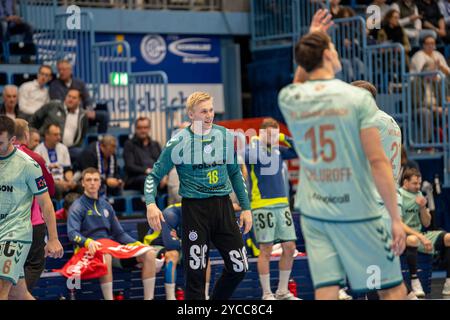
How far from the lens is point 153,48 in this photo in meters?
20.4

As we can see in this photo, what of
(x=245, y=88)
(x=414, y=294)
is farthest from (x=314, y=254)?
(x=245, y=88)

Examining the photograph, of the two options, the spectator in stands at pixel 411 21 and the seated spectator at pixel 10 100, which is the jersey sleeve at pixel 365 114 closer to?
the seated spectator at pixel 10 100

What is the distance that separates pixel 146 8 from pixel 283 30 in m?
2.63

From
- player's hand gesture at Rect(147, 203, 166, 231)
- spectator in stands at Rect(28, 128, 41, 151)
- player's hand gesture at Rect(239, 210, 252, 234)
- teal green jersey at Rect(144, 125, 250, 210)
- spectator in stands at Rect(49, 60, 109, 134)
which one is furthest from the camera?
spectator in stands at Rect(49, 60, 109, 134)

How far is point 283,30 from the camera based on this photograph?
2008 centimetres

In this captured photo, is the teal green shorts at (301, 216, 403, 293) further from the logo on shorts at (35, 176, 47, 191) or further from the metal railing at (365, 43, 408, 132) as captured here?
the metal railing at (365, 43, 408, 132)

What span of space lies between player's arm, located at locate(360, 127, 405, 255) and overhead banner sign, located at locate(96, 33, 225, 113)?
13.6m

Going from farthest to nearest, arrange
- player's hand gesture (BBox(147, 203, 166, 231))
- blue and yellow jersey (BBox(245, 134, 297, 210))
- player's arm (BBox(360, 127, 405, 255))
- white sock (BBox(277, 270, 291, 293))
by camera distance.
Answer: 1. blue and yellow jersey (BBox(245, 134, 297, 210))
2. white sock (BBox(277, 270, 291, 293))
3. player's hand gesture (BBox(147, 203, 166, 231))
4. player's arm (BBox(360, 127, 405, 255))

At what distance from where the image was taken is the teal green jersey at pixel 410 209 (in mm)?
13180

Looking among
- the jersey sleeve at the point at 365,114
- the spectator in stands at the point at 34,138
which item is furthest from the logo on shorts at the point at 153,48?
the jersey sleeve at the point at 365,114

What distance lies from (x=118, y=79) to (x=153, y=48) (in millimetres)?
2904

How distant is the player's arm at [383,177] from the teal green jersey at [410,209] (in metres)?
6.65

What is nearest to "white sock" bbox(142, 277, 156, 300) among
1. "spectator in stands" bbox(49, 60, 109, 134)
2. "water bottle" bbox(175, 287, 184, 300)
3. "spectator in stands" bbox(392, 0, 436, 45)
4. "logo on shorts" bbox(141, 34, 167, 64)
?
"water bottle" bbox(175, 287, 184, 300)

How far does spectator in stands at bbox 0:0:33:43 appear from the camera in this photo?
16750 mm
